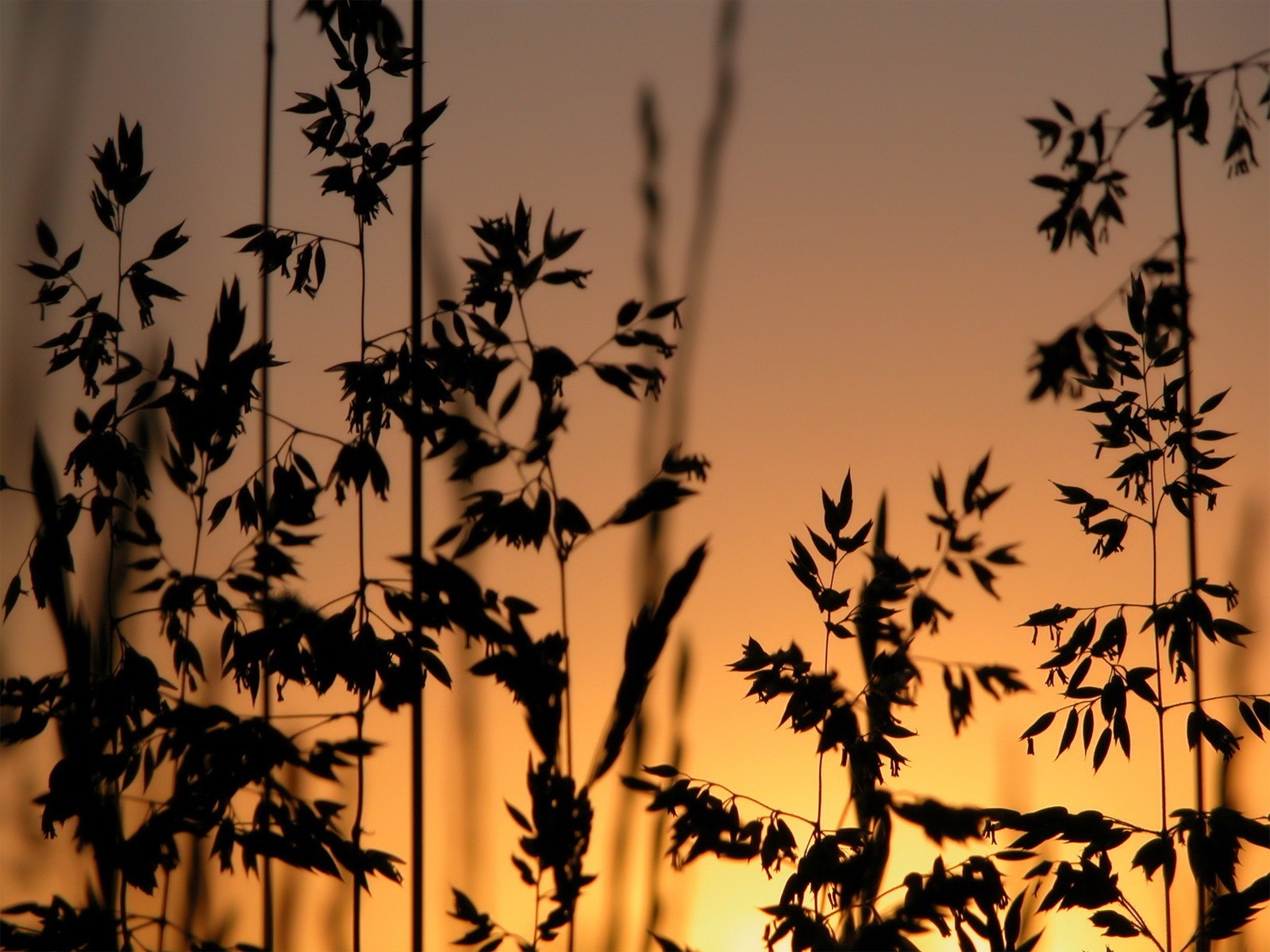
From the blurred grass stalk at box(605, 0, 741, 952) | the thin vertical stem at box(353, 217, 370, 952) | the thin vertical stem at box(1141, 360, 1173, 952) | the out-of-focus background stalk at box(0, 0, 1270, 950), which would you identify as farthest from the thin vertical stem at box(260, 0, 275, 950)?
the thin vertical stem at box(1141, 360, 1173, 952)

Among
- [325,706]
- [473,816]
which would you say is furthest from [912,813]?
[325,706]

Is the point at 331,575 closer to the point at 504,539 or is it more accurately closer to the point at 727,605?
the point at 504,539

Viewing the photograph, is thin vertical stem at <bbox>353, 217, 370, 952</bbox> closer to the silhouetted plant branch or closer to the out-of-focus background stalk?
the out-of-focus background stalk

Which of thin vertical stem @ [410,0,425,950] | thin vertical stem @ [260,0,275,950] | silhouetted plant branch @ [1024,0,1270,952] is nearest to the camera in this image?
silhouetted plant branch @ [1024,0,1270,952]

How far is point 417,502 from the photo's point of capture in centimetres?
146

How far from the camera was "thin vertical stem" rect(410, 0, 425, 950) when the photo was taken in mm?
1423

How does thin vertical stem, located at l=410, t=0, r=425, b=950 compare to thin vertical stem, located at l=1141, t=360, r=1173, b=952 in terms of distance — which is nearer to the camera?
thin vertical stem, located at l=1141, t=360, r=1173, b=952

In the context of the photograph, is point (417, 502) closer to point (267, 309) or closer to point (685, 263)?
point (267, 309)

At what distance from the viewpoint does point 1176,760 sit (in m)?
1.50

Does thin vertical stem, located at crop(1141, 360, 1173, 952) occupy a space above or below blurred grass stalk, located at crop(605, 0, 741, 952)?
below

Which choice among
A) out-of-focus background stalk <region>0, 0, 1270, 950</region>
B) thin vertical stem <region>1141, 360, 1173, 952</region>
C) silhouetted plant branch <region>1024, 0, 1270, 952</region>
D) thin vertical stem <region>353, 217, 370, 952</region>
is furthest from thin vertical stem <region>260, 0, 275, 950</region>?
thin vertical stem <region>1141, 360, 1173, 952</region>

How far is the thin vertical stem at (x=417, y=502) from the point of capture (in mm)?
1423

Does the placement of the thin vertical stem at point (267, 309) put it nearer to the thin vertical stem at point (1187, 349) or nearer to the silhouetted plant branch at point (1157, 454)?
the silhouetted plant branch at point (1157, 454)

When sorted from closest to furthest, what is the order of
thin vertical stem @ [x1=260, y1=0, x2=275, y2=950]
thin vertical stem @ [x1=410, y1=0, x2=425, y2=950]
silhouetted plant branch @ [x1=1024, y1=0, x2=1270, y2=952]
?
1. silhouetted plant branch @ [x1=1024, y1=0, x2=1270, y2=952]
2. thin vertical stem @ [x1=410, y1=0, x2=425, y2=950]
3. thin vertical stem @ [x1=260, y1=0, x2=275, y2=950]
